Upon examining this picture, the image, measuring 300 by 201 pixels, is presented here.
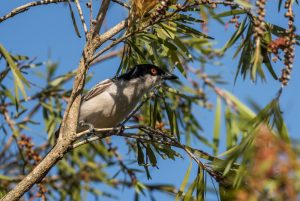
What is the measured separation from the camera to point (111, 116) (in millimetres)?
4594

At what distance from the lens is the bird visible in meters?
4.60

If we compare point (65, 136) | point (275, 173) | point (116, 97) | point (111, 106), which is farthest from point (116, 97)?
point (275, 173)

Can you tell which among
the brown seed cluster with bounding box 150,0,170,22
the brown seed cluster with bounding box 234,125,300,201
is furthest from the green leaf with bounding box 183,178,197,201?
the brown seed cluster with bounding box 234,125,300,201

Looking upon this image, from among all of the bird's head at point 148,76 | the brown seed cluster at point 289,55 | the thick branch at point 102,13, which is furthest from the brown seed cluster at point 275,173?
the bird's head at point 148,76

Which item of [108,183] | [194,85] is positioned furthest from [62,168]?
[194,85]

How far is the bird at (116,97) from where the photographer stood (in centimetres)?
460

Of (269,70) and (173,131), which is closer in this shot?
(269,70)

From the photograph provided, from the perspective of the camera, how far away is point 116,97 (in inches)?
185

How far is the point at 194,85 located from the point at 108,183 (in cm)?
145

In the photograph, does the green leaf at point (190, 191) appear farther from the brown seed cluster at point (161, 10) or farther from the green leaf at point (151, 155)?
the brown seed cluster at point (161, 10)

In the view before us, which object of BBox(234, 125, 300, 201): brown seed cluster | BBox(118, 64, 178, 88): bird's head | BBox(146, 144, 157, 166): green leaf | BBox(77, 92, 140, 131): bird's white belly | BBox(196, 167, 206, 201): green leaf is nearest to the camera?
BBox(234, 125, 300, 201): brown seed cluster

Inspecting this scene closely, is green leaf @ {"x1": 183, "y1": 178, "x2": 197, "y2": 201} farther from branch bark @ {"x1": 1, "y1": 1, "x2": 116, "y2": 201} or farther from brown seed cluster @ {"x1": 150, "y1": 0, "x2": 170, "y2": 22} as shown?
brown seed cluster @ {"x1": 150, "y1": 0, "x2": 170, "y2": 22}

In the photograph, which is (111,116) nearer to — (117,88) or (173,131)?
(117,88)

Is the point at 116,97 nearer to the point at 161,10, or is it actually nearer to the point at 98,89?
the point at 98,89
